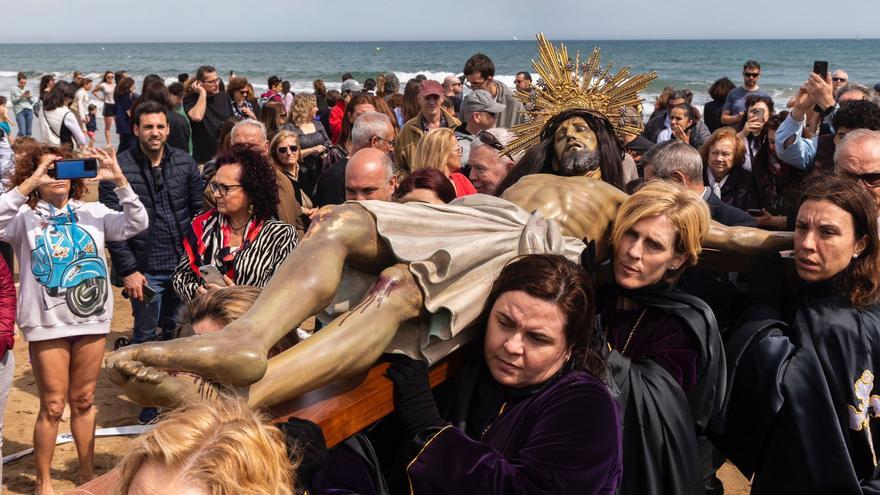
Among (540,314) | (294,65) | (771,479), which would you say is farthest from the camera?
(294,65)

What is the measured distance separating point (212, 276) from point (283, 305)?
5.33ft

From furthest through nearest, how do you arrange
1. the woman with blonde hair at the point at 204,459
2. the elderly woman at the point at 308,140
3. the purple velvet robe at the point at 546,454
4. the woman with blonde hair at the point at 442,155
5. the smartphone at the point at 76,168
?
the elderly woman at the point at 308,140
the woman with blonde hair at the point at 442,155
the smartphone at the point at 76,168
the purple velvet robe at the point at 546,454
the woman with blonde hair at the point at 204,459

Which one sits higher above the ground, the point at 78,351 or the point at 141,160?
the point at 141,160

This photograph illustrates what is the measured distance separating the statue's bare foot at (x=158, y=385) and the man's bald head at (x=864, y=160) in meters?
2.76

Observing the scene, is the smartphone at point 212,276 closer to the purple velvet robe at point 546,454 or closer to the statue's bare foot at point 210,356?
the statue's bare foot at point 210,356

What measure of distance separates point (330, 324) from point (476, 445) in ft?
2.07

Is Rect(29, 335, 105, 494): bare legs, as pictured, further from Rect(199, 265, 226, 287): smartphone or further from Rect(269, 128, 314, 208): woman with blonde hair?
Rect(269, 128, 314, 208): woman with blonde hair

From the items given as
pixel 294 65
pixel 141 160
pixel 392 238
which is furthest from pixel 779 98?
pixel 294 65

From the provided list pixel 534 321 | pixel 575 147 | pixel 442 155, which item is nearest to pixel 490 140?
pixel 442 155

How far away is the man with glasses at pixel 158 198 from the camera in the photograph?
20.4ft

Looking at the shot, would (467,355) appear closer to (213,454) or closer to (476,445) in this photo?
(476,445)

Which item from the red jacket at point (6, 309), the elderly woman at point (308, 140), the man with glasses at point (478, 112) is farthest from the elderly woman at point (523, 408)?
the elderly woman at point (308, 140)

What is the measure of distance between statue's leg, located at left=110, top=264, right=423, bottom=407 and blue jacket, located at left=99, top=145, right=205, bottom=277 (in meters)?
3.55

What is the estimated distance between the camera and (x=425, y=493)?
9.06 ft
